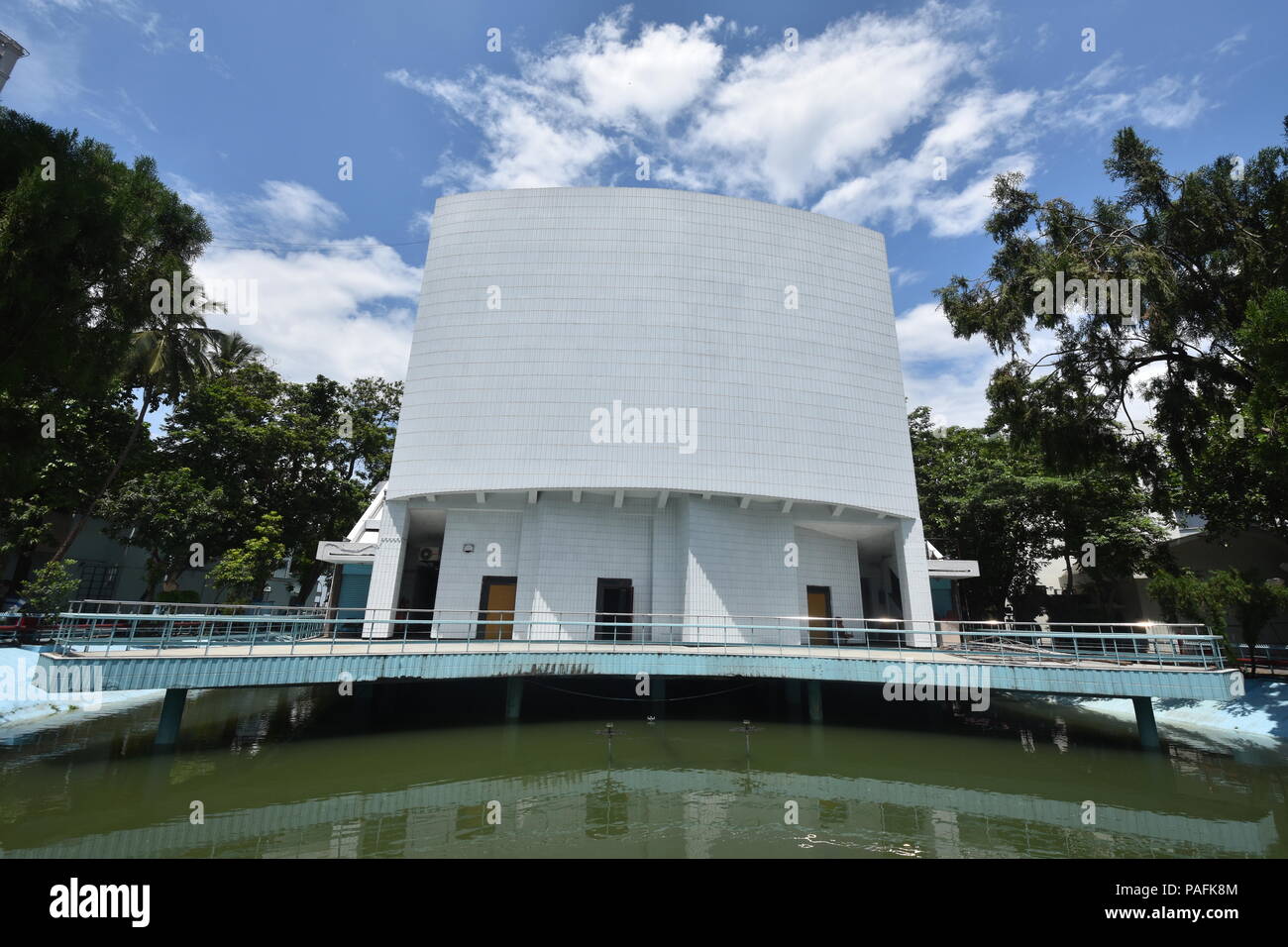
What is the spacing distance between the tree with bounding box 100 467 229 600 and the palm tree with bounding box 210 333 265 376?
21.9 ft

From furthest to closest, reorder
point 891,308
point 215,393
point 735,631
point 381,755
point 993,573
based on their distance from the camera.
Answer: point 993,573, point 215,393, point 891,308, point 735,631, point 381,755

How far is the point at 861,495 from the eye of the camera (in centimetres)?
1967

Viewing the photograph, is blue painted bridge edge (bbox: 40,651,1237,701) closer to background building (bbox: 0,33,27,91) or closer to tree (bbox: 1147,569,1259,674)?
tree (bbox: 1147,569,1259,674)

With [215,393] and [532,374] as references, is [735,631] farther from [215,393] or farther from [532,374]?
[215,393]

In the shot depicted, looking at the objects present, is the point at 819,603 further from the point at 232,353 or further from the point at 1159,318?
the point at 232,353

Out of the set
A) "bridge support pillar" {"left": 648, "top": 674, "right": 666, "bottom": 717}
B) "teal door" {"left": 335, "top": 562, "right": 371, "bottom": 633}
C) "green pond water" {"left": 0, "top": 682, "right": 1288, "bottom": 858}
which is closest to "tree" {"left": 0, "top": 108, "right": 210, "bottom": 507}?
"green pond water" {"left": 0, "top": 682, "right": 1288, "bottom": 858}

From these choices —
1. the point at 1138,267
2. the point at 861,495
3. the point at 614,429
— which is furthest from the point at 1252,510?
the point at 614,429

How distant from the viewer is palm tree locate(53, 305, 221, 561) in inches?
920

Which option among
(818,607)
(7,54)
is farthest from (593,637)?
(7,54)

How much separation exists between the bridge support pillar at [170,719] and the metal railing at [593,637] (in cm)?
93

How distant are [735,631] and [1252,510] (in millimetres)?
16990

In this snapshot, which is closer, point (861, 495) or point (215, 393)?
point (861, 495)

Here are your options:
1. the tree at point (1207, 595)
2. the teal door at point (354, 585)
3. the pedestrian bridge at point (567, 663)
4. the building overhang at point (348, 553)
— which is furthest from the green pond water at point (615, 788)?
the teal door at point (354, 585)
